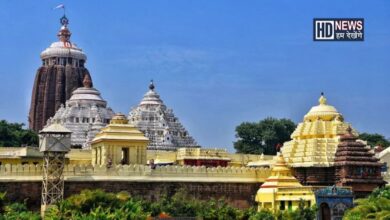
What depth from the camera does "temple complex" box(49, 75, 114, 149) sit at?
6881 cm

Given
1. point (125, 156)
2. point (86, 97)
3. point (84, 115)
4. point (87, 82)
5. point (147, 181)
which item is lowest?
point (147, 181)

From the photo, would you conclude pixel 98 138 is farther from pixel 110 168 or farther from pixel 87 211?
pixel 87 211

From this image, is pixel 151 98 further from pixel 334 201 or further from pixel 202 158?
pixel 334 201

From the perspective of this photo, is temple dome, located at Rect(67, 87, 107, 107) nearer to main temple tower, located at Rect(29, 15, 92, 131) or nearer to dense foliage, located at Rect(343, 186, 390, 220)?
main temple tower, located at Rect(29, 15, 92, 131)

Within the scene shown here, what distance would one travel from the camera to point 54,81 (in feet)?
260

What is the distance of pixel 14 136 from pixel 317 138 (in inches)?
1204

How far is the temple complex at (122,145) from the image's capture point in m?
42.9

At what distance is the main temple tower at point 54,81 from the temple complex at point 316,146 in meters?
37.7

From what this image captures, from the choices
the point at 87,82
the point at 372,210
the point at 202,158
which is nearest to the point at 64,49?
the point at 87,82

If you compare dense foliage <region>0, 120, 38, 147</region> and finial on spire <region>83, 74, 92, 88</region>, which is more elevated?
finial on spire <region>83, 74, 92, 88</region>

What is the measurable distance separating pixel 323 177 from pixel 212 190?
5.97m

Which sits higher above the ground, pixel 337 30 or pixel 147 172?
pixel 337 30

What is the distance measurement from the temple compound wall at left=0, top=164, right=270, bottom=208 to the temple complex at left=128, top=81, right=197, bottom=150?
83.9 feet

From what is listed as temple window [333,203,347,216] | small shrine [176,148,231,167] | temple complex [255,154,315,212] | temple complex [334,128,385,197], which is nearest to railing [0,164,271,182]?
temple complex [255,154,315,212]
